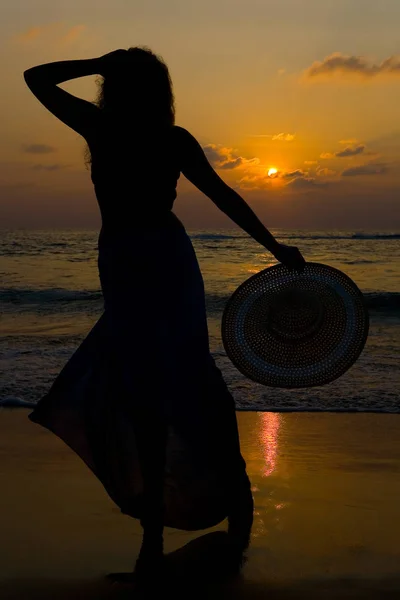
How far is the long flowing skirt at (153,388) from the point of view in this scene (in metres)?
2.82

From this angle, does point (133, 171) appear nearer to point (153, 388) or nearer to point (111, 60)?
point (111, 60)

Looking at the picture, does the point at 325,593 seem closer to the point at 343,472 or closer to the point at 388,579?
the point at 388,579

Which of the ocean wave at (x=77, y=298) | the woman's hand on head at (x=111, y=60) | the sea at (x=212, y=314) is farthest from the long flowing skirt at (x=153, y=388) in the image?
the ocean wave at (x=77, y=298)

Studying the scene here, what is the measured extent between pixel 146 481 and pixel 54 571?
495 mm

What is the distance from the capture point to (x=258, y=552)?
3146mm

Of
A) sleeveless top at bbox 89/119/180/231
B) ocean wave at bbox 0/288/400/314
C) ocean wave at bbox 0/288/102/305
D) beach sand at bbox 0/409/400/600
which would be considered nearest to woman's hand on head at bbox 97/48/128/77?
sleeveless top at bbox 89/119/180/231

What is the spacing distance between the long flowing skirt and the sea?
116 inches

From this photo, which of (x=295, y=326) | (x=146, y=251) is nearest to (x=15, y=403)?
(x=295, y=326)

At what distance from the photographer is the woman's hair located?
2787 millimetres

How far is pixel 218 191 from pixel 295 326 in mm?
906

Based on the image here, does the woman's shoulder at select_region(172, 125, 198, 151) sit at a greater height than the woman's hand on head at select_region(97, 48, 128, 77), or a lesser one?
lesser

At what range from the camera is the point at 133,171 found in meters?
2.81

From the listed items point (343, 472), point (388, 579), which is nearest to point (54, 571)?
point (388, 579)

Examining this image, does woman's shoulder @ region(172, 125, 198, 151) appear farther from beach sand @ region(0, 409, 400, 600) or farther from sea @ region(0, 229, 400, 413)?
sea @ region(0, 229, 400, 413)
